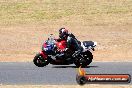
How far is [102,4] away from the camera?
43188 mm

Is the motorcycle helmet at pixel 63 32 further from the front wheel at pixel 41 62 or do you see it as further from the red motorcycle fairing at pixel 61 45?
the front wheel at pixel 41 62

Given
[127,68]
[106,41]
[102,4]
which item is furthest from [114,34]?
[127,68]

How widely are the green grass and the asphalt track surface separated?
1479cm

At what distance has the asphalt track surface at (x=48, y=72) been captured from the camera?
739 inches

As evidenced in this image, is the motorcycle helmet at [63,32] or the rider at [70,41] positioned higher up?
the motorcycle helmet at [63,32]

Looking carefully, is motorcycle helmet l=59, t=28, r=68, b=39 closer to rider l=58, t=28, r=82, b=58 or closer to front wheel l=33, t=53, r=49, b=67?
rider l=58, t=28, r=82, b=58

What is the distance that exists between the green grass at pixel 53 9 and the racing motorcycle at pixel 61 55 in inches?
589

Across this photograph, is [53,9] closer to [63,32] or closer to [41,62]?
[41,62]

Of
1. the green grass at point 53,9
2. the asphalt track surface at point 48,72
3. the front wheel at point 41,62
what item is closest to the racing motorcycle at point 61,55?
the front wheel at point 41,62

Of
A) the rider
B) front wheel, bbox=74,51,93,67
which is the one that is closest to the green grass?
the rider

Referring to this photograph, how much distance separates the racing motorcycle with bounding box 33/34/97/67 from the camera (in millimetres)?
22641

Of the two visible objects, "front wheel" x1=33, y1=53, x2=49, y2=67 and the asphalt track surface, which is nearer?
the asphalt track surface

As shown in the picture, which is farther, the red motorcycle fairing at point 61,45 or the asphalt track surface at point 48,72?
the red motorcycle fairing at point 61,45

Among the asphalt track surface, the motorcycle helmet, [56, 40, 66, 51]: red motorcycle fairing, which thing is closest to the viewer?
the asphalt track surface
